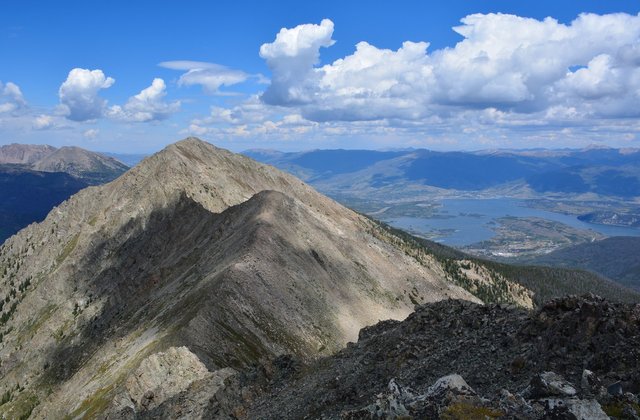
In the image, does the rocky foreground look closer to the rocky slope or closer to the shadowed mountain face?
the rocky slope

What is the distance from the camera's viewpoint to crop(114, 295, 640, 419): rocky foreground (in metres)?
21.5

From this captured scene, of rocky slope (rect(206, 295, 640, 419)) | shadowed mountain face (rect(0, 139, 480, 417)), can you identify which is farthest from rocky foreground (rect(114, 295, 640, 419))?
shadowed mountain face (rect(0, 139, 480, 417))

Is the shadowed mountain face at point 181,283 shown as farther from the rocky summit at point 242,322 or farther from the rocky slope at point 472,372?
the rocky slope at point 472,372

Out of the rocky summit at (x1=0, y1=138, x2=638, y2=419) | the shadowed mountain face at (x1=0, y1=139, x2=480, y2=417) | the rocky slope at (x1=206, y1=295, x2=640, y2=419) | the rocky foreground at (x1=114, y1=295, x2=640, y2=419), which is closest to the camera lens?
the rocky slope at (x1=206, y1=295, x2=640, y2=419)

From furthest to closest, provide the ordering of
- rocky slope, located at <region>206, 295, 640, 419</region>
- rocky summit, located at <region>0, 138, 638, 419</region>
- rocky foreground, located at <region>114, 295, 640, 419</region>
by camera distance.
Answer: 1. rocky summit, located at <region>0, 138, 638, 419</region>
2. rocky foreground, located at <region>114, 295, 640, 419</region>
3. rocky slope, located at <region>206, 295, 640, 419</region>

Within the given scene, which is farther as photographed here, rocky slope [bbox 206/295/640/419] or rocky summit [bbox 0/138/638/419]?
rocky summit [bbox 0/138/638/419]

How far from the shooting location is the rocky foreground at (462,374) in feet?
70.5

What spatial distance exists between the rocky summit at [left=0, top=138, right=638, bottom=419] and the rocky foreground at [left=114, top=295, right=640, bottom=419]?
0.46 feet

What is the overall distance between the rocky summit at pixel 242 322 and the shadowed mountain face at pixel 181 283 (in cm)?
49

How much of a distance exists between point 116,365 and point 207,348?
1987 centimetres

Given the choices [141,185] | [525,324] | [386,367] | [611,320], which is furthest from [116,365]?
[141,185]

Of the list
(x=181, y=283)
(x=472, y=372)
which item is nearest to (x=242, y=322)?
(x=181, y=283)

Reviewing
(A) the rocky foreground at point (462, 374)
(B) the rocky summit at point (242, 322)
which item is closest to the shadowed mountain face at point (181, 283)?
(B) the rocky summit at point (242, 322)

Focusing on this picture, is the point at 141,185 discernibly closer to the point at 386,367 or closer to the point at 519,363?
the point at 386,367
